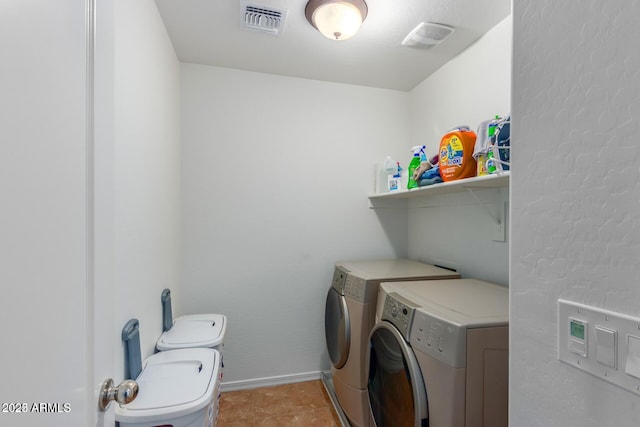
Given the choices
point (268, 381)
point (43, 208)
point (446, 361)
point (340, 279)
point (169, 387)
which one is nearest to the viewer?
point (43, 208)

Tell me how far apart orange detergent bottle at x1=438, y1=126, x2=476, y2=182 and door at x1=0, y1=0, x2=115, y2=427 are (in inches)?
59.5

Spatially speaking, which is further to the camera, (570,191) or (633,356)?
(570,191)

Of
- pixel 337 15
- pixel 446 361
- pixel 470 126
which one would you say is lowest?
pixel 446 361

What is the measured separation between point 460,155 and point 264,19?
133 cm

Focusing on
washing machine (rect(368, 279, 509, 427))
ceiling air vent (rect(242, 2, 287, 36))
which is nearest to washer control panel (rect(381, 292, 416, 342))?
washing machine (rect(368, 279, 509, 427))

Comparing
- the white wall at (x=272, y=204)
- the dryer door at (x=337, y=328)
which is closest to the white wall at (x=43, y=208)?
the dryer door at (x=337, y=328)

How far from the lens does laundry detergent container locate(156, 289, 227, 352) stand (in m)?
1.60

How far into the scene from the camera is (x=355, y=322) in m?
1.74

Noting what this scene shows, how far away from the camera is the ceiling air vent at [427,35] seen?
1744mm

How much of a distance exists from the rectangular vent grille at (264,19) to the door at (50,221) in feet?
3.78

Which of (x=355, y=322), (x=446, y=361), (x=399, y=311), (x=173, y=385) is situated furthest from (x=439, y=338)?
(x=173, y=385)

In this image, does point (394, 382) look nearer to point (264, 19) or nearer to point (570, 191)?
point (570, 191)

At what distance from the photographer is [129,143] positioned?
1202mm

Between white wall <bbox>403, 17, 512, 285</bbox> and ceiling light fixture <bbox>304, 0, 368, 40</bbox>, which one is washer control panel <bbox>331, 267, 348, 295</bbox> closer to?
white wall <bbox>403, 17, 512, 285</bbox>
